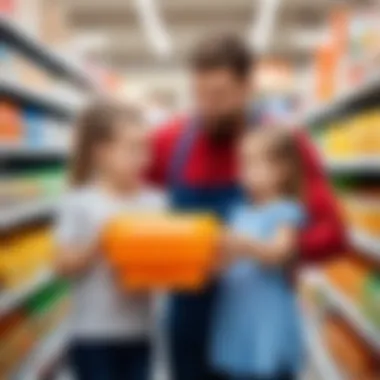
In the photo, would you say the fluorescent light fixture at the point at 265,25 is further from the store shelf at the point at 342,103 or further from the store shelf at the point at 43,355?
the store shelf at the point at 43,355

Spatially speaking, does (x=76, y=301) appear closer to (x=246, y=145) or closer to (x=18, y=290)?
(x=246, y=145)

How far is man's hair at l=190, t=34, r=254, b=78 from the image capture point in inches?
111

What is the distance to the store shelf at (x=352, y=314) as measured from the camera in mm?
4164

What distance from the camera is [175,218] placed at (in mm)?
2879

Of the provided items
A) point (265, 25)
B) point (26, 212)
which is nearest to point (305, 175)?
point (26, 212)

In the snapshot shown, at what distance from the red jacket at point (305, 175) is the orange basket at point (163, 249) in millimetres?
158

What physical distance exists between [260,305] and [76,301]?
23.3 inches

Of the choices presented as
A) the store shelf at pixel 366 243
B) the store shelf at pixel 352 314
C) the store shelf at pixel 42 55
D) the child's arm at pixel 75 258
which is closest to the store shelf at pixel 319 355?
the store shelf at pixel 352 314

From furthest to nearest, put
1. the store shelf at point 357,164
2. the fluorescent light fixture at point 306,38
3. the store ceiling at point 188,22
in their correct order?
the fluorescent light fixture at point 306,38 < the store ceiling at point 188,22 < the store shelf at point 357,164

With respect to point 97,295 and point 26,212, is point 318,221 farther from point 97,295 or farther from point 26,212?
point 26,212

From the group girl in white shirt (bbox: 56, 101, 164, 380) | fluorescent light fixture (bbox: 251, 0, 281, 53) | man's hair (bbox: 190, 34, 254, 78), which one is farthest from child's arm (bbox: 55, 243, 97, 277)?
fluorescent light fixture (bbox: 251, 0, 281, 53)

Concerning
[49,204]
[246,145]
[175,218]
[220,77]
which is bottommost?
[49,204]

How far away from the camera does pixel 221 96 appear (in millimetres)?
2799

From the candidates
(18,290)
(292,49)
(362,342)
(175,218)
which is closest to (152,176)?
(175,218)
